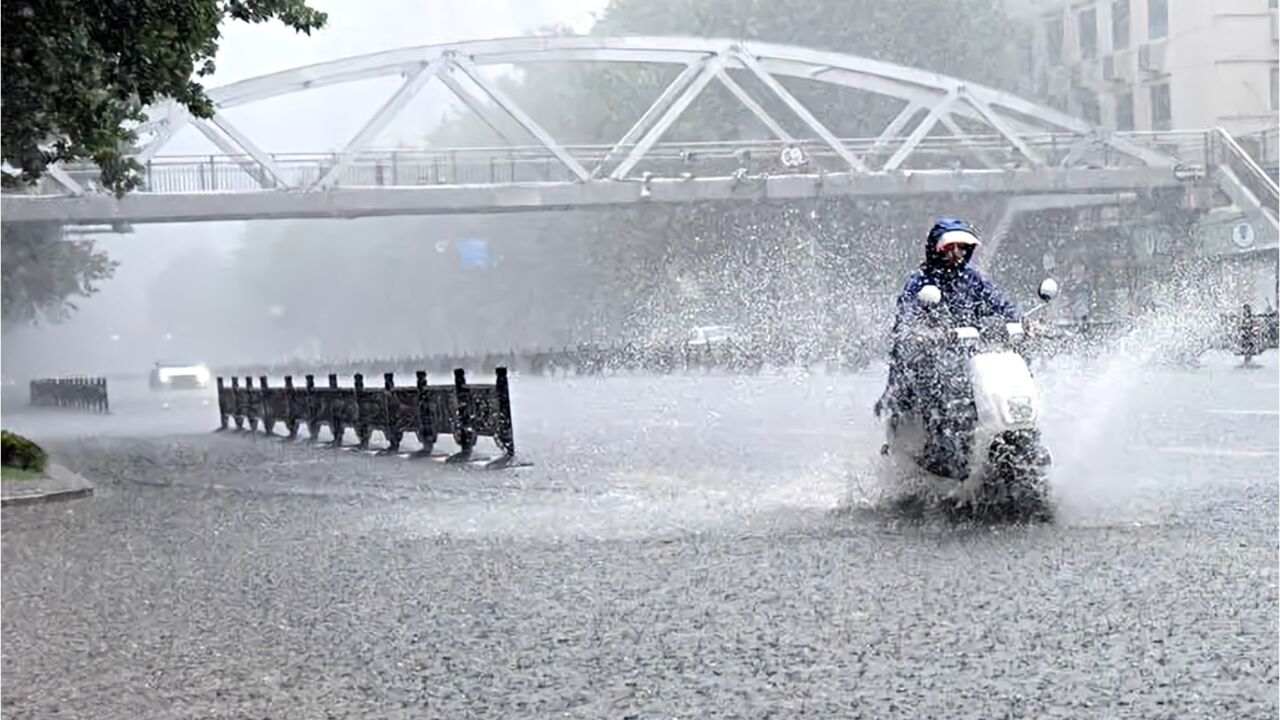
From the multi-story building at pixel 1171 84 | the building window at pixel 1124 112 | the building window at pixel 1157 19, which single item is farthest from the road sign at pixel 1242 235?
the building window at pixel 1157 19

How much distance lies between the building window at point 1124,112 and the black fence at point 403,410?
771 inches

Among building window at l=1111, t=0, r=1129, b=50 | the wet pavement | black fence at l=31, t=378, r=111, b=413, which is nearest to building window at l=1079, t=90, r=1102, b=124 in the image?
building window at l=1111, t=0, r=1129, b=50

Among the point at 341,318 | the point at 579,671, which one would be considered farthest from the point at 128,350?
the point at 579,671

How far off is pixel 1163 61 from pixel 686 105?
1842 centimetres

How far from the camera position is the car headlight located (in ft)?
30.2

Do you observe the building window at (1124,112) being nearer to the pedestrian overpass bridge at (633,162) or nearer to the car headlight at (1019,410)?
the pedestrian overpass bridge at (633,162)

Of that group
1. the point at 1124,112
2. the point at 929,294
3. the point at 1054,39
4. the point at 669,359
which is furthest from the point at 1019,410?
the point at 669,359

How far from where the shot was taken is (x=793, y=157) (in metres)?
46.8

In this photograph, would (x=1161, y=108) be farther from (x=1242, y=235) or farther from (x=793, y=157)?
(x=793, y=157)

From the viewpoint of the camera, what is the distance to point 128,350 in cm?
14862

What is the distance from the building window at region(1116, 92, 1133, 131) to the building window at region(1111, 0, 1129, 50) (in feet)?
12.0

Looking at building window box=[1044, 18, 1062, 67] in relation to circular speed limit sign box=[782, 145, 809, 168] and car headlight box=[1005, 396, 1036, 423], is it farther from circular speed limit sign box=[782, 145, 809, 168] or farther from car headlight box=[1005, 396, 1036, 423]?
car headlight box=[1005, 396, 1036, 423]

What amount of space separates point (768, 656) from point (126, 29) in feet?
37.1

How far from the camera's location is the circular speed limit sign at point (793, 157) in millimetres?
46750
